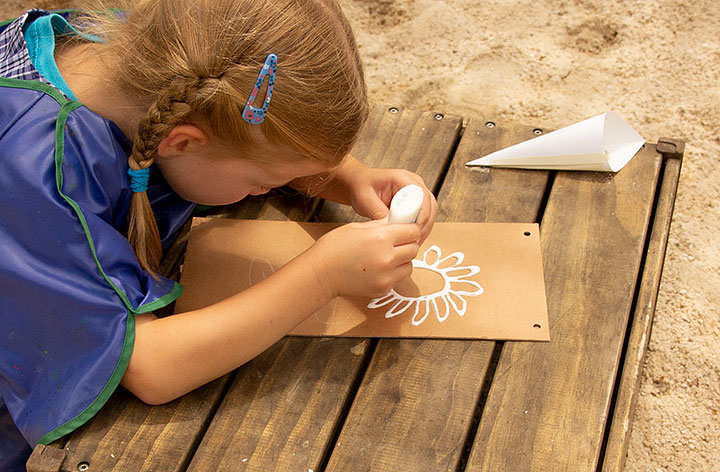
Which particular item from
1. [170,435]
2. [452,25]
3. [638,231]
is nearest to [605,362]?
[638,231]

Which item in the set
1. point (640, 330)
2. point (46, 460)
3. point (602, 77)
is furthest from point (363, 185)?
point (602, 77)

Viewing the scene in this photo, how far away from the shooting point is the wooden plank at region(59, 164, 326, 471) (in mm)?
1008

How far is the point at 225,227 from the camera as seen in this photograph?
4.38 feet

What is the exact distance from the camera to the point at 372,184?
1.30 metres

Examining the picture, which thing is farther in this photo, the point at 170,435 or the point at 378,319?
the point at 378,319

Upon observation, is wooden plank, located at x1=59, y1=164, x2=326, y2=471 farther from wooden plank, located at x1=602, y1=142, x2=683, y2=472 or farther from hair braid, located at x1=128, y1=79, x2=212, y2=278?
wooden plank, located at x1=602, y1=142, x2=683, y2=472

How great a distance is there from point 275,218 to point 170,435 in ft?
1.55

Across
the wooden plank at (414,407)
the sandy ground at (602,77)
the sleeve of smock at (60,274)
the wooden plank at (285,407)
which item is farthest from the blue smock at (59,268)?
the sandy ground at (602,77)

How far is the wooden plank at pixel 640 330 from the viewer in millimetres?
1034

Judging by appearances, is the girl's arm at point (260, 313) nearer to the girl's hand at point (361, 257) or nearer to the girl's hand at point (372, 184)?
the girl's hand at point (361, 257)

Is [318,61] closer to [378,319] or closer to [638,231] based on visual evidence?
[378,319]

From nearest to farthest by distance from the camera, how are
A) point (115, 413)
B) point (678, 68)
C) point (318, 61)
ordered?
point (318, 61)
point (115, 413)
point (678, 68)

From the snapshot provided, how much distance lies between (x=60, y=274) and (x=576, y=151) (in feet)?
3.11

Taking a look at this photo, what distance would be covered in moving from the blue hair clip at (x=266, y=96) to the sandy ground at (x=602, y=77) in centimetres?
105
